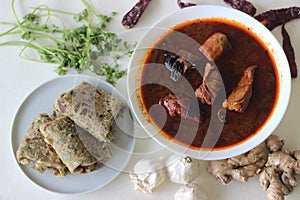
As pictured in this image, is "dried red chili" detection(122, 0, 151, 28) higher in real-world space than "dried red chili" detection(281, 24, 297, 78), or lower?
higher

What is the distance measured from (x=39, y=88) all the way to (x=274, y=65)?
4.29 ft

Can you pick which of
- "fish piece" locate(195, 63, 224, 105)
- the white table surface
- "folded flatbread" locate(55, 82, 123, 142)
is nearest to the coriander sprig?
the white table surface

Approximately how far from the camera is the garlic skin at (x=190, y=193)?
2.83 m

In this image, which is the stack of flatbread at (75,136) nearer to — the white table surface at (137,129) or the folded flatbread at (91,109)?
the folded flatbread at (91,109)

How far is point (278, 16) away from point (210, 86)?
631mm

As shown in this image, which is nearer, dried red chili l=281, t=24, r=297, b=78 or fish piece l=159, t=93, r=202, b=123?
fish piece l=159, t=93, r=202, b=123

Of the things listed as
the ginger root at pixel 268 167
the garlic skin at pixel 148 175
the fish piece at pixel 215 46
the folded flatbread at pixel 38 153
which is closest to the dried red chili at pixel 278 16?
the fish piece at pixel 215 46

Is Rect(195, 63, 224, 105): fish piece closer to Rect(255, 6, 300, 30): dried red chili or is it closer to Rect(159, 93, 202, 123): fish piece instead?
Rect(159, 93, 202, 123): fish piece

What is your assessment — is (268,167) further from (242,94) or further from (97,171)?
(97,171)

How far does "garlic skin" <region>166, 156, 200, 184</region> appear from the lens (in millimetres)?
2838

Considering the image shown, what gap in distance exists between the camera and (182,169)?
284 cm

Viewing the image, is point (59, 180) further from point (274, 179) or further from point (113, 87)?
point (274, 179)

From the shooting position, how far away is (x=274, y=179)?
2793 mm

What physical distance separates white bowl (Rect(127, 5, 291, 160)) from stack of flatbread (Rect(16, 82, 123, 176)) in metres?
0.16
